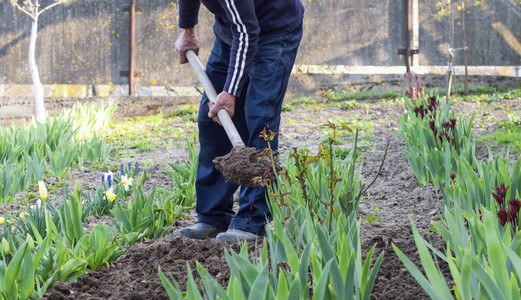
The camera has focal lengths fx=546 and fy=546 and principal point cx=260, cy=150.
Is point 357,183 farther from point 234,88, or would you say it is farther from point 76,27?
point 76,27

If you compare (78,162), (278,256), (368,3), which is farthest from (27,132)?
(368,3)

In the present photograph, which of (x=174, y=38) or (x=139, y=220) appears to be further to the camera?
(x=174, y=38)

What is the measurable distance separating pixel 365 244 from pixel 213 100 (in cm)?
84

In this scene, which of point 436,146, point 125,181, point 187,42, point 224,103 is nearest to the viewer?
point 224,103

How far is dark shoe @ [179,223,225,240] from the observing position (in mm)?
2420

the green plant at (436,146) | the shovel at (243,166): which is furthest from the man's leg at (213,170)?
the green plant at (436,146)

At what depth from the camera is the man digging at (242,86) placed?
217 centimetres

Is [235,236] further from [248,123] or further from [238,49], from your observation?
[238,49]

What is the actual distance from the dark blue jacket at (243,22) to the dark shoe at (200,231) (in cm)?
65

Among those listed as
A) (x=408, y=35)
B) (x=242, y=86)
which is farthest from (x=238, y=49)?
(x=408, y=35)

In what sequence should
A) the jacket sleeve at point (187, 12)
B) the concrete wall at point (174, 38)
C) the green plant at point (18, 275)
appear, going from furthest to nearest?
the concrete wall at point (174, 38) < the jacket sleeve at point (187, 12) < the green plant at point (18, 275)

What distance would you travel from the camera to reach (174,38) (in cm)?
777

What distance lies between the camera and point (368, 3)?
7977 millimetres

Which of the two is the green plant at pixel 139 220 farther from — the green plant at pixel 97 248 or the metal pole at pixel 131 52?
the metal pole at pixel 131 52
